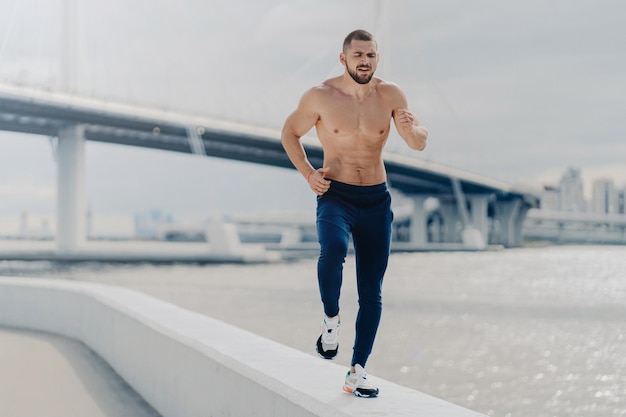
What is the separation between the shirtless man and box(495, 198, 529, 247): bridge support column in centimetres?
7982

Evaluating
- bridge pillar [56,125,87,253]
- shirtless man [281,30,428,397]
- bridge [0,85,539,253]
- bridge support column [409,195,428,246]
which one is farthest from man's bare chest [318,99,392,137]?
bridge support column [409,195,428,246]

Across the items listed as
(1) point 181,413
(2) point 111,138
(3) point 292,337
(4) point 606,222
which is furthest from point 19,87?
(4) point 606,222

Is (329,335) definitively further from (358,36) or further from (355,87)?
(358,36)

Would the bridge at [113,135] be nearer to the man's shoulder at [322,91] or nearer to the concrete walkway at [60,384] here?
the concrete walkway at [60,384]

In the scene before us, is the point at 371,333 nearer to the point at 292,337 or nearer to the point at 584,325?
the point at 292,337

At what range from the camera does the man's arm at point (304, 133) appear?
3.74 metres

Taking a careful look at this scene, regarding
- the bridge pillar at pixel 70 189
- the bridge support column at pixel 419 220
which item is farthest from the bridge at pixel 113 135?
the bridge support column at pixel 419 220

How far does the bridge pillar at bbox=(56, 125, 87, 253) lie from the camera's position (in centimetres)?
4775

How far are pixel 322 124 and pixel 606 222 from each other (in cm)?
11410

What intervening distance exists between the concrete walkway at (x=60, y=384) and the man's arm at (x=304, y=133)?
209cm

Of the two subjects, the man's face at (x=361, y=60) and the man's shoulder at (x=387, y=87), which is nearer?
the man's face at (x=361, y=60)

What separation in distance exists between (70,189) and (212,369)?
46224 mm

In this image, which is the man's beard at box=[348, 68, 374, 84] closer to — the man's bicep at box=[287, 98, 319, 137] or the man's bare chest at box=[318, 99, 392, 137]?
the man's bare chest at box=[318, 99, 392, 137]

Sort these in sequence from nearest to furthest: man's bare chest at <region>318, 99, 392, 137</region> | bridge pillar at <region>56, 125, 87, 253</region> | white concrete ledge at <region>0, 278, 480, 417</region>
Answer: white concrete ledge at <region>0, 278, 480, 417</region>
man's bare chest at <region>318, 99, 392, 137</region>
bridge pillar at <region>56, 125, 87, 253</region>
